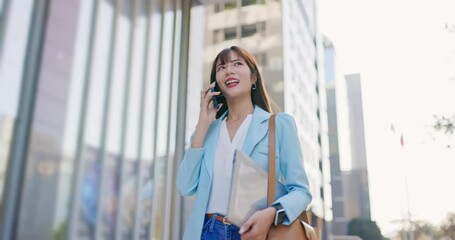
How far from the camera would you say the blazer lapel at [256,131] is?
0.88 meters

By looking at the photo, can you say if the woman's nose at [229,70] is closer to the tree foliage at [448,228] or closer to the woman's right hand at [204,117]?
the woman's right hand at [204,117]

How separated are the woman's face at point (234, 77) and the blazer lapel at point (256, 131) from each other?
70mm

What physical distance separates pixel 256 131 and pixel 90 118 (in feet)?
6.18

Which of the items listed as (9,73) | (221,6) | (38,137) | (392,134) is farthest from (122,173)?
(392,134)

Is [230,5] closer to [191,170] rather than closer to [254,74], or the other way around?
[254,74]

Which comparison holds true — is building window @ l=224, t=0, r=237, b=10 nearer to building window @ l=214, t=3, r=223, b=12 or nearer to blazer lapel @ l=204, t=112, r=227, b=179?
building window @ l=214, t=3, r=223, b=12

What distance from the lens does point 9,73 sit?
6.93ft

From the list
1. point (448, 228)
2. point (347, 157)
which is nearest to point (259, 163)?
point (448, 228)

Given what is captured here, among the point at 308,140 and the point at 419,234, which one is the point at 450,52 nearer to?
the point at 419,234

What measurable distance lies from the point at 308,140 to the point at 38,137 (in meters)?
3.81

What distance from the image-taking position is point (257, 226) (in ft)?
2.39

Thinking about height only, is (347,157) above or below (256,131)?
above

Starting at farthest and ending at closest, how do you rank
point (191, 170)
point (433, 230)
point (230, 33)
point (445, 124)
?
point (230, 33) < point (433, 230) < point (445, 124) < point (191, 170)

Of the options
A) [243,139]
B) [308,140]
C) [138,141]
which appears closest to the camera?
[243,139]
